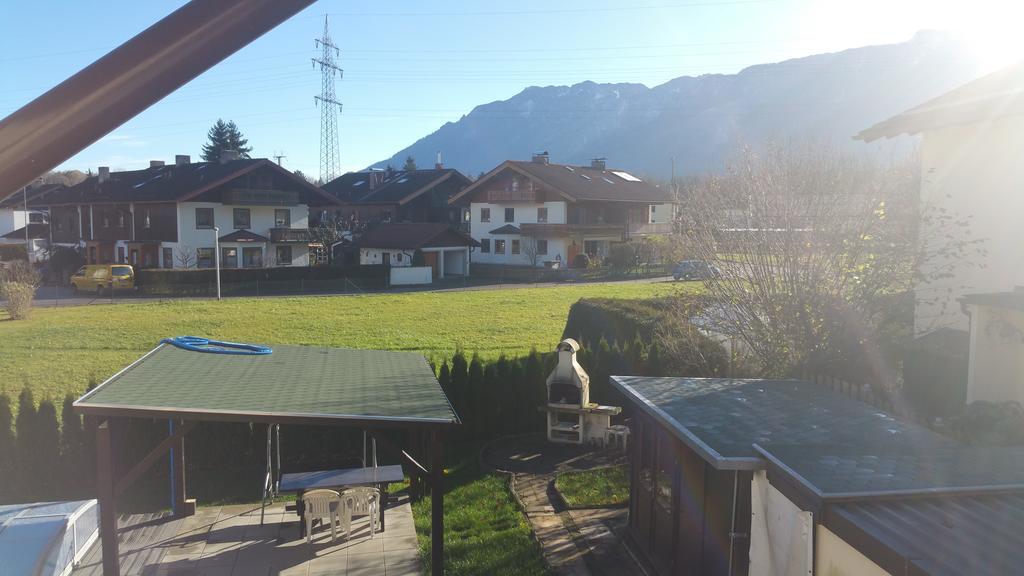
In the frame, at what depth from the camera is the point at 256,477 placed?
11961 millimetres

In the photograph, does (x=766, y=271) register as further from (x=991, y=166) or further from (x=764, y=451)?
(x=764, y=451)

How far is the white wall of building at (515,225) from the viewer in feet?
180

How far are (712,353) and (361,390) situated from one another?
24.4ft

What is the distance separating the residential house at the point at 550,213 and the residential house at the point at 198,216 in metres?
12.4

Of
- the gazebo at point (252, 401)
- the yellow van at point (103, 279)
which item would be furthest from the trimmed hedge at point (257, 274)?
the gazebo at point (252, 401)

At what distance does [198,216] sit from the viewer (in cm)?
4684

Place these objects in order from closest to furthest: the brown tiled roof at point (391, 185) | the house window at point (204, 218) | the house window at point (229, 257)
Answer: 1. the house window at point (204, 218)
2. the house window at point (229, 257)
3. the brown tiled roof at point (391, 185)

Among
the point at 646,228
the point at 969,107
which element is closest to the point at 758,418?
the point at 969,107

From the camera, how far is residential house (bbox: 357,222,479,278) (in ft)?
162

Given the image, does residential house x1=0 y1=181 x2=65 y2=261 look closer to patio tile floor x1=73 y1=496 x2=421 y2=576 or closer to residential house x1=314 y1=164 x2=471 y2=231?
residential house x1=314 y1=164 x2=471 y2=231

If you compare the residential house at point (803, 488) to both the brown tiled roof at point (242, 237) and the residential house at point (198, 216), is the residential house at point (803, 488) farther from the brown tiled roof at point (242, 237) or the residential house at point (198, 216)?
the residential house at point (198, 216)

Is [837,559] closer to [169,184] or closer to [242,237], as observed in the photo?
[242,237]

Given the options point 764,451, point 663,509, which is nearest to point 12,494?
point 663,509

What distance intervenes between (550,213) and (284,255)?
19238 mm
